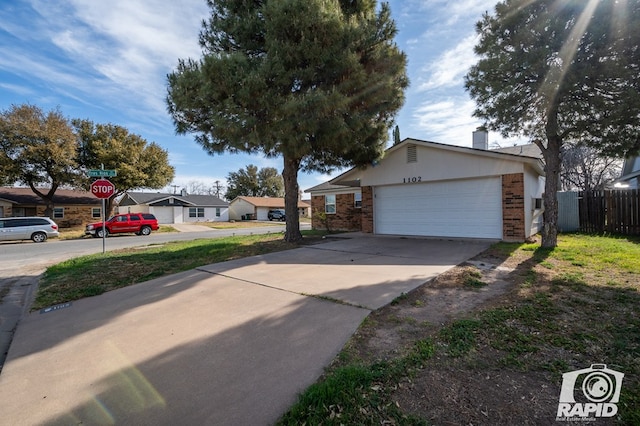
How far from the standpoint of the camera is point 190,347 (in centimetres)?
328

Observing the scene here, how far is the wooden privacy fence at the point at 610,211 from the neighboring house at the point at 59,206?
38.1m

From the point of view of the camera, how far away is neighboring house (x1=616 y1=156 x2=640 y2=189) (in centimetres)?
1873

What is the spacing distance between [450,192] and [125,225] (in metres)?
21.6

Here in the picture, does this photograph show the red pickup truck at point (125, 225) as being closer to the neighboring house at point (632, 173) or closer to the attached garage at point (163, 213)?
the attached garage at point (163, 213)

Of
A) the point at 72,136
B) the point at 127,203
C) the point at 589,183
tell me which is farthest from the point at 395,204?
the point at 127,203

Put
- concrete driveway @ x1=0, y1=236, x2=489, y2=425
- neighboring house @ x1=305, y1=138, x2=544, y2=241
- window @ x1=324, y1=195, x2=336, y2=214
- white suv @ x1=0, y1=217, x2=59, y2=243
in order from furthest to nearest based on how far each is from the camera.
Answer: window @ x1=324, y1=195, x2=336, y2=214, white suv @ x1=0, y1=217, x2=59, y2=243, neighboring house @ x1=305, y1=138, x2=544, y2=241, concrete driveway @ x1=0, y1=236, x2=489, y2=425

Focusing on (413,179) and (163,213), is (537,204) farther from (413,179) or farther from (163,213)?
(163,213)

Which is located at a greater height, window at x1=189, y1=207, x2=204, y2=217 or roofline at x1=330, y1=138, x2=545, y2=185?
roofline at x1=330, y1=138, x2=545, y2=185

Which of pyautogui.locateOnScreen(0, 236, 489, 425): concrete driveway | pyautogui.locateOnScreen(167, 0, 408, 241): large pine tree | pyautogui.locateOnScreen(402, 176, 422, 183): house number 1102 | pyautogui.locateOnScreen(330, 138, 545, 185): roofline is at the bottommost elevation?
pyautogui.locateOnScreen(0, 236, 489, 425): concrete driveway

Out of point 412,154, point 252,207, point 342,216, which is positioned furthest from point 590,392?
point 252,207

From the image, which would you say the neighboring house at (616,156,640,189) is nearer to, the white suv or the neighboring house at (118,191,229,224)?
the white suv

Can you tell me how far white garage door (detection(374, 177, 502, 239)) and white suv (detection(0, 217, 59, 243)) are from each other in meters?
19.7

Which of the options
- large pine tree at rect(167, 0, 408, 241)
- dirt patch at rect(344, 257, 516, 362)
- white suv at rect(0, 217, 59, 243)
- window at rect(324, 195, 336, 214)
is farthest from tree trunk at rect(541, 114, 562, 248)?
white suv at rect(0, 217, 59, 243)

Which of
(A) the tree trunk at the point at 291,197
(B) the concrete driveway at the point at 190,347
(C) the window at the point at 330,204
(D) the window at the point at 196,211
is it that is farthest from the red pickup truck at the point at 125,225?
(B) the concrete driveway at the point at 190,347
